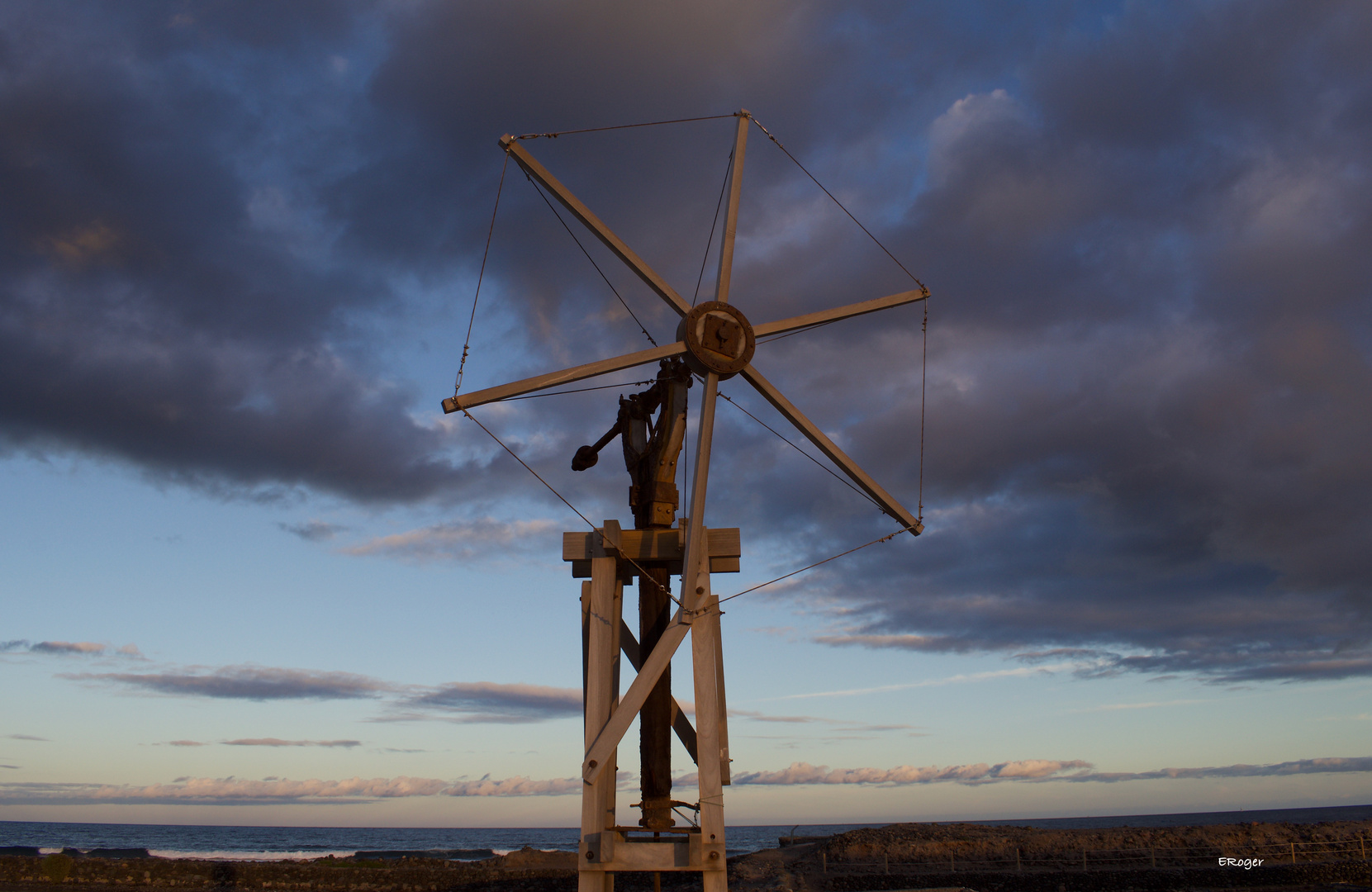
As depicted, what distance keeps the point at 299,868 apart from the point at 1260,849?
37.9 m

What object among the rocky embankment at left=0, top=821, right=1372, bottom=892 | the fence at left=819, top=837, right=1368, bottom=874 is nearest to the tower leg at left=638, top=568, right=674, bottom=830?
the rocky embankment at left=0, top=821, right=1372, bottom=892

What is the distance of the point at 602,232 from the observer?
43.8ft

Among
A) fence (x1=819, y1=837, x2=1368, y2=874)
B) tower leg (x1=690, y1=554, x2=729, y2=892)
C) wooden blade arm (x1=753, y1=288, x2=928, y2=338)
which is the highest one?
wooden blade arm (x1=753, y1=288, x2=928, y2=338)

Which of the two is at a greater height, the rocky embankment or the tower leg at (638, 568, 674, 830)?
the tower leg at (638, 568, 674, 830)

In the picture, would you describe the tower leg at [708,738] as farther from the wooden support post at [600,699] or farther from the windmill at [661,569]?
the wooden support post at [600,699]

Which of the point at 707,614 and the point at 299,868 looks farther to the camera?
the point at 299,868

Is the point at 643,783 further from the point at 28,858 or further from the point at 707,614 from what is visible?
the point at 28,858

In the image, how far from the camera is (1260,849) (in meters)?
33.8

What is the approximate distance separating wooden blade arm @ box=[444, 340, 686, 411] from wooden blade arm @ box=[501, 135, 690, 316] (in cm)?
92

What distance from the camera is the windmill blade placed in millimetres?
13289

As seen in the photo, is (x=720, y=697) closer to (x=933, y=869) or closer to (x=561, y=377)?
(x=561, y=377)

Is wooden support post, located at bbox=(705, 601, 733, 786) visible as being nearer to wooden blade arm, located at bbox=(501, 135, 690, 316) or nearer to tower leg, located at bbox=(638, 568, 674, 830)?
tower leg, located at bbox=(638, 568, 674, 830)

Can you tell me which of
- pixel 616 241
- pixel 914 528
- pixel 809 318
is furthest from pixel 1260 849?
pixel 616 241

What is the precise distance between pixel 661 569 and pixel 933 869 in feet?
88.9
